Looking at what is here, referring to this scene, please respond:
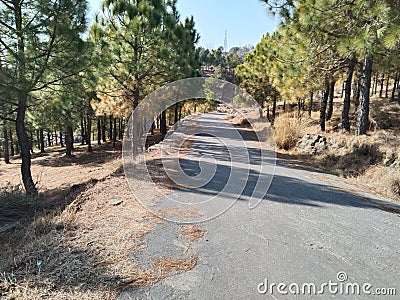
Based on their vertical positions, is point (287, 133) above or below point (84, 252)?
above

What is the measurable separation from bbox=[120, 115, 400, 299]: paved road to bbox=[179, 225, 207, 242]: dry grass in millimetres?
104

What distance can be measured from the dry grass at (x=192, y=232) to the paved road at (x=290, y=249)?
0.10 metres

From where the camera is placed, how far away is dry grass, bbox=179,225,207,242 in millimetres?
3514

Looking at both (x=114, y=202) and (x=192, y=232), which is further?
(x=114, y=202)

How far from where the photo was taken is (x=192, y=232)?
3.68 meters

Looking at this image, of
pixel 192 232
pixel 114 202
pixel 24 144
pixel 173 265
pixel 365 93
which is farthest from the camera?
pixel 365 93

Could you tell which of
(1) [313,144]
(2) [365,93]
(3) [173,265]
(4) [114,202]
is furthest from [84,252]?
(1) [313,144]

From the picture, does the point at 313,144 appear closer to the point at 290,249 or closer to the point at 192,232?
the point at 290,249

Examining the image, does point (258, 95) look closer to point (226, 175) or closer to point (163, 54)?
point (163, 54)

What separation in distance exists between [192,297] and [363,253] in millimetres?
2065

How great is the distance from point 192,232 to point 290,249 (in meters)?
1.25

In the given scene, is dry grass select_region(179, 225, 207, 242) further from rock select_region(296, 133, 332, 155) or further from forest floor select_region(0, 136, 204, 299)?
rock select_region(296, 133, 332, 155)

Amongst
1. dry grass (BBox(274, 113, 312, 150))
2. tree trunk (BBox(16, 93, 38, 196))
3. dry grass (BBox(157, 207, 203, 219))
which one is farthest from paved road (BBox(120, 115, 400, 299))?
dry grass (BBox(274, 113, 312, 150))

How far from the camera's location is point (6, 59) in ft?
19.5
